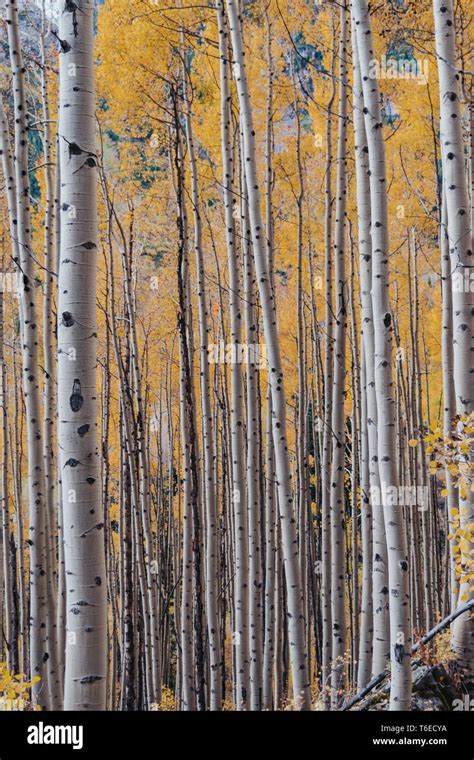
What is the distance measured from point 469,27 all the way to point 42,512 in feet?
20.0

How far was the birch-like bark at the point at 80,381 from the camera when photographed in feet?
7.57

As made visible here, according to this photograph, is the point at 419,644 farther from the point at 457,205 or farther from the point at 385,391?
the point at 457,205

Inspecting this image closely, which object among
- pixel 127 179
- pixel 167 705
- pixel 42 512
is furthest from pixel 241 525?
pixel 167 705

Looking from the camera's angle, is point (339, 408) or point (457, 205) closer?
point (457, 205)

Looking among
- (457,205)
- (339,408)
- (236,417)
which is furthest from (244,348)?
(457,205)

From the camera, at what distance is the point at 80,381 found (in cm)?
237

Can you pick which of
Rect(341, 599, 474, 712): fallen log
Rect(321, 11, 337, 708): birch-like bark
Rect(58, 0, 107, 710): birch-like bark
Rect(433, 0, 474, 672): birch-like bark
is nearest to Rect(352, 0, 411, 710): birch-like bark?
Rect(433, 0, 474, 672): birch-like bark

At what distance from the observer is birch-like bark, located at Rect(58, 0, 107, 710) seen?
231 cm

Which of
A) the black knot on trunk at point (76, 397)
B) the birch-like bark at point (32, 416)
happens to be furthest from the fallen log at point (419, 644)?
the black knot on trunk at point (76, 397)

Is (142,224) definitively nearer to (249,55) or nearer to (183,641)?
(249,55)

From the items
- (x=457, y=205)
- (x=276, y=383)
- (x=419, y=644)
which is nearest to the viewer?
(x=457, y=205)

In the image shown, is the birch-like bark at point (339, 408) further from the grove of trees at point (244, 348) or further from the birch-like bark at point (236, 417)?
the birch-like bark at point (236, 417)

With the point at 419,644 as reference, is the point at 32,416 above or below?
above

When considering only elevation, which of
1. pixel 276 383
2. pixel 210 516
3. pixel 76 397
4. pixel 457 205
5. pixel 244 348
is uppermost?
pixel 457 205
